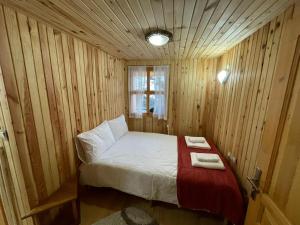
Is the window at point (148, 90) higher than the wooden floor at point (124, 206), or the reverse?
the window at point (148, 90)

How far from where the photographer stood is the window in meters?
3.22

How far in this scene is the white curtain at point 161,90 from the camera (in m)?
3.19

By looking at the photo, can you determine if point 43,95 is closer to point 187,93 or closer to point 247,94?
point 247,94

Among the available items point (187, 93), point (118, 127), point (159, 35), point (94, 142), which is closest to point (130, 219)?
point (94, 142)

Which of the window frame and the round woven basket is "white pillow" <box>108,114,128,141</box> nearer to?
the window frame

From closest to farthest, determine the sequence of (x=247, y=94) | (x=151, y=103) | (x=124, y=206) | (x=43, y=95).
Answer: (x=43, y=95) → (x=247, y=94) → (x=124, y=206) → (x=151, y=103)

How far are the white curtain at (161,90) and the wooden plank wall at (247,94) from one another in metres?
1.20

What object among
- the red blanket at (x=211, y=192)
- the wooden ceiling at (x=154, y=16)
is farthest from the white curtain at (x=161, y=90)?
the red blanket at (x=211, y=192)

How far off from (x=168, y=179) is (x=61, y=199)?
116cm

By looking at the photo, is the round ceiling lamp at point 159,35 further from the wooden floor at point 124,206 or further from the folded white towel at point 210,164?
the wooden floor at point 124,206

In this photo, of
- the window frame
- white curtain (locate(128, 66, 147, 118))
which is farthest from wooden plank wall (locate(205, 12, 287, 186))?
white curtain (locate(128, 66, 147, 118))

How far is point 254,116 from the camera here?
1.46 meters

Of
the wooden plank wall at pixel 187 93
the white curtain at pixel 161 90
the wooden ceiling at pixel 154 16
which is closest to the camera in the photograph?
the wooden ceiling at pixel 154 16

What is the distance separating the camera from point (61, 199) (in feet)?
4.67
